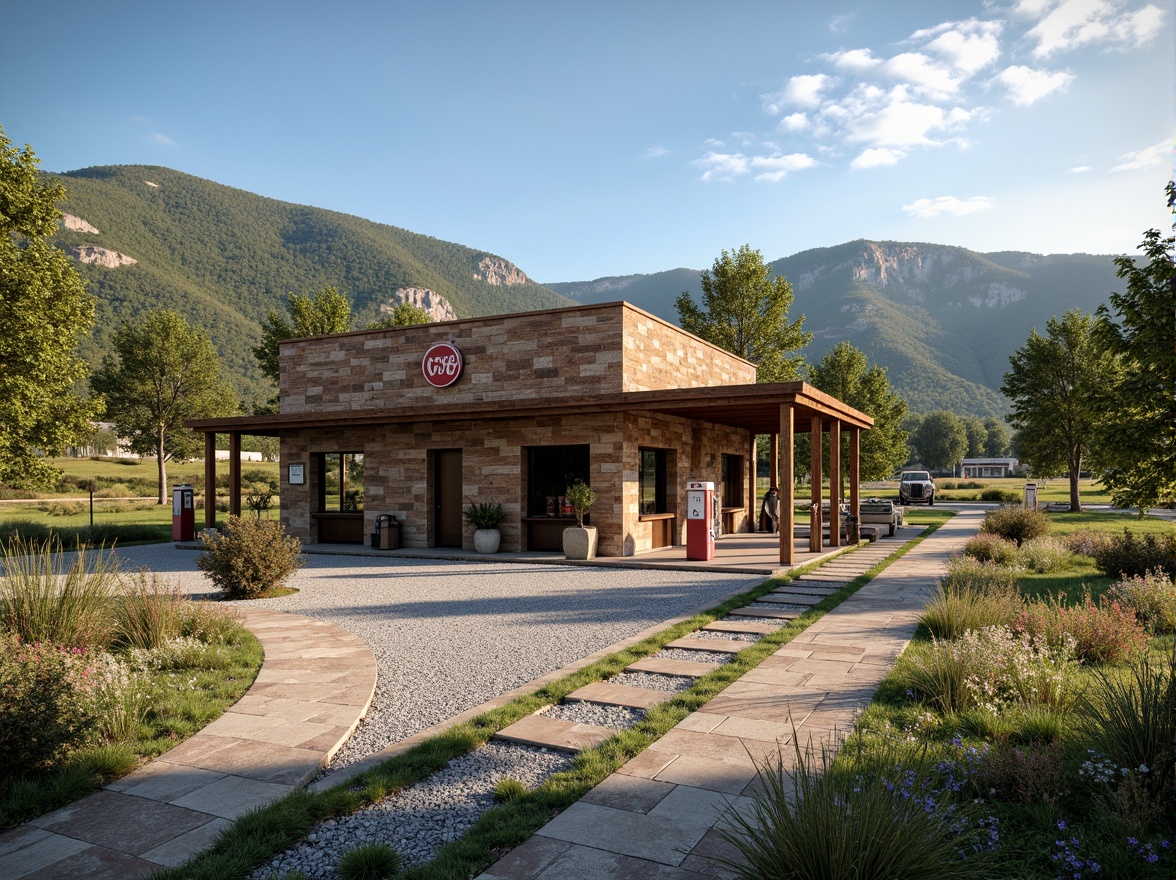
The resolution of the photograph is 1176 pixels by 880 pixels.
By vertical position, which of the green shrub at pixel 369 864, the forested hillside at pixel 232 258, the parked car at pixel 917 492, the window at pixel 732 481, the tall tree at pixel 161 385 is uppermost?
the forested hillside at pixel 232 258

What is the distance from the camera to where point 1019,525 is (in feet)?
53.2

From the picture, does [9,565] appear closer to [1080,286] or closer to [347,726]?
[347,726]

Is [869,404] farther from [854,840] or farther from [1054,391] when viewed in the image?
[854,840]

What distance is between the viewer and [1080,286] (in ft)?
387

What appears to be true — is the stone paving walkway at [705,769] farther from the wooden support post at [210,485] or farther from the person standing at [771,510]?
the wooden support post at [210,485]

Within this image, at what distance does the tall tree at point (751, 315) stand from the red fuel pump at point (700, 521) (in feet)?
52.1

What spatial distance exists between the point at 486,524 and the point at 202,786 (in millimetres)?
11700

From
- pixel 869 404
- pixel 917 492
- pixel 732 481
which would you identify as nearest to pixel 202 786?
pixel 732 481

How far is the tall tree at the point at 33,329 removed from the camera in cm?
1614

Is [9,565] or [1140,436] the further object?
[1140,436]

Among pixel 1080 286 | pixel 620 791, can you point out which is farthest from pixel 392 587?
pixel 1080 286

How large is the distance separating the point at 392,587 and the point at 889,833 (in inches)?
388

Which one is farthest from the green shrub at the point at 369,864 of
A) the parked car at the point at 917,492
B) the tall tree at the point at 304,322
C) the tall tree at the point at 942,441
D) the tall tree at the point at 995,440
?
the tall tree at the point at 995,440

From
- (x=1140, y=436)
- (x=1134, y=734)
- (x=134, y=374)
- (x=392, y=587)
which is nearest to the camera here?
(x=1134, y=734)
